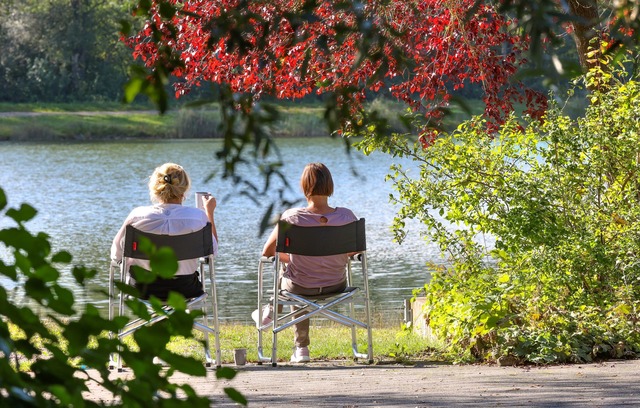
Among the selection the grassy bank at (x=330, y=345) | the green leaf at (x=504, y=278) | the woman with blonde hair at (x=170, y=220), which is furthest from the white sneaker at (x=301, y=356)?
the green leaf at (x=504, y=278)

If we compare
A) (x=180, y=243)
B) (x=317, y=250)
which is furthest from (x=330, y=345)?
(x=180, y=243)

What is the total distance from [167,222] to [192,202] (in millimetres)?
13594

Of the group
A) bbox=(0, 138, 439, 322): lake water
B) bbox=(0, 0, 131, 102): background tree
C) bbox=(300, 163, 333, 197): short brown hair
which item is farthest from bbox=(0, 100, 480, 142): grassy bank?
bbox=(300, 163, 333, 197): short brown hair

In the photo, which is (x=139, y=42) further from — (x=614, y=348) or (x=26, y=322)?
(x=26, y=322)

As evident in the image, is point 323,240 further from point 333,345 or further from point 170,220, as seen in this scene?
point 333,345

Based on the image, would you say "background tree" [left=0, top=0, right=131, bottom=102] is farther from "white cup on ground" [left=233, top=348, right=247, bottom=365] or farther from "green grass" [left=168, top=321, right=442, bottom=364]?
"white cup on ground" [left=233, top=348, right=247, bottom=365]

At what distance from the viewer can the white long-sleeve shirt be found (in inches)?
228

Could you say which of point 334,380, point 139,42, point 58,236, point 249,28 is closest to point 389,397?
point 334,380

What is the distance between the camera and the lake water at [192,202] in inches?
496

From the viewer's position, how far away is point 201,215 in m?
5.91

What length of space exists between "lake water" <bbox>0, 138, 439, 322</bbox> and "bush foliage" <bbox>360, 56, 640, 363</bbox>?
1.00 meters

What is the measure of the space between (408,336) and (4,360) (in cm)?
532

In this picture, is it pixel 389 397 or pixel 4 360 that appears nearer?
pixel 4 360

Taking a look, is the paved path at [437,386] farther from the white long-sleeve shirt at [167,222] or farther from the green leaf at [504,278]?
the white long-sleeve shirt at [167,222]
